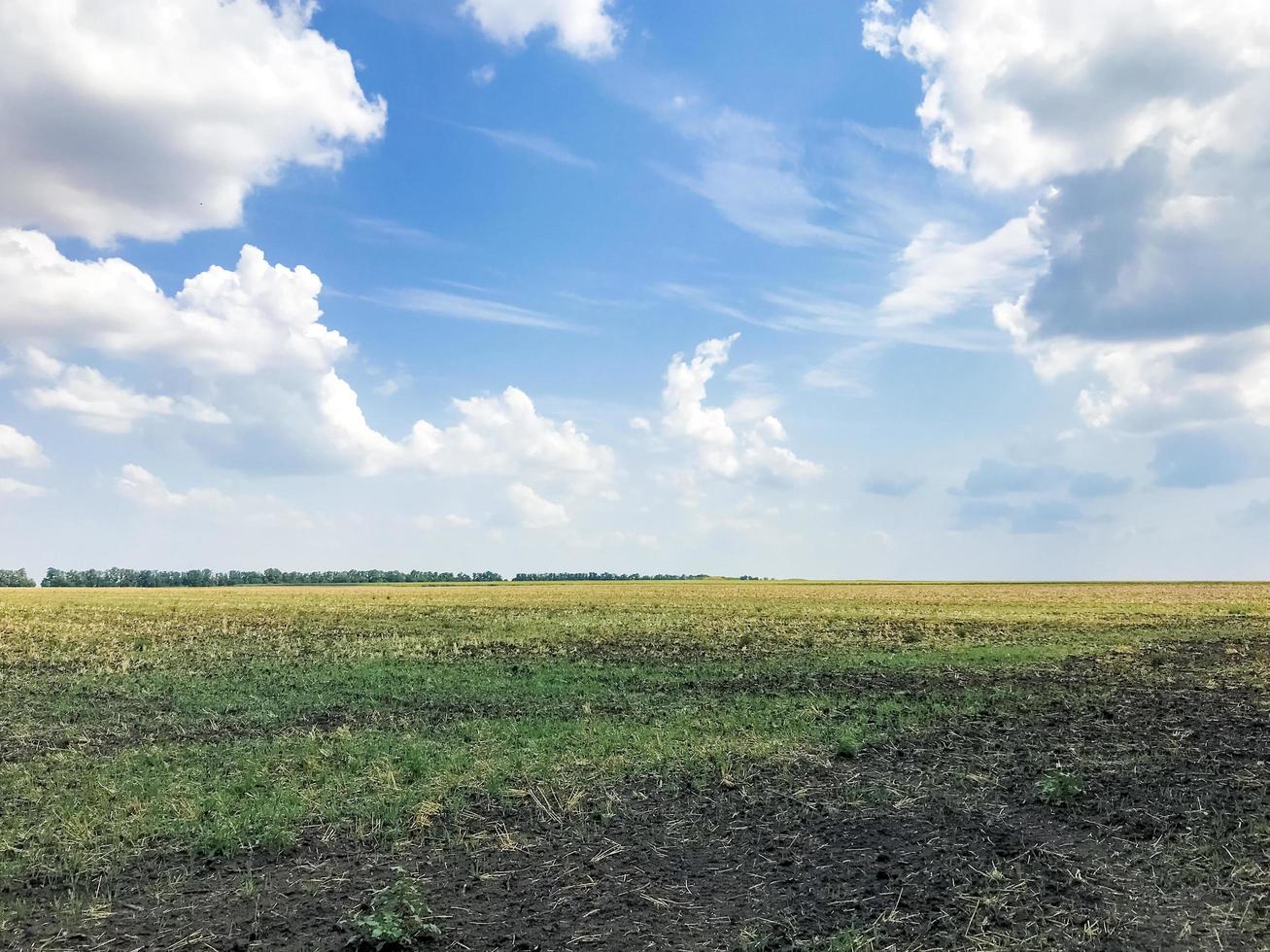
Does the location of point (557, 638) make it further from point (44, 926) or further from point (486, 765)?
point (44, 926)

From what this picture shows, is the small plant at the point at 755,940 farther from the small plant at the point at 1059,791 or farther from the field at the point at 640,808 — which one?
the small plant at the point at 1059,791

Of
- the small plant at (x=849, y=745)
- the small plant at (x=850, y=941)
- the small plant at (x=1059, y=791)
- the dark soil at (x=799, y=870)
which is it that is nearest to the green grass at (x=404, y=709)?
the small plant at (x=849, y=745)

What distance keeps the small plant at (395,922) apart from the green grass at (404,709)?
7.08 ft

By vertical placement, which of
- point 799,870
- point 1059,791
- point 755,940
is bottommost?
point 755,940

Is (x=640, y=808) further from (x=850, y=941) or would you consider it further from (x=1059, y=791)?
(x=1059, y=791)

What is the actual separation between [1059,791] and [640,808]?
→ 4868 millimetres

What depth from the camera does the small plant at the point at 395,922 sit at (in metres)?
6.50

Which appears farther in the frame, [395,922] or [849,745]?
[849,745]

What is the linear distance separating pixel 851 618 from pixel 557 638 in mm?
13986

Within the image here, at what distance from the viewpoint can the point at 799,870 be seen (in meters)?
7.88

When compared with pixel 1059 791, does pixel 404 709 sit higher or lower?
lower

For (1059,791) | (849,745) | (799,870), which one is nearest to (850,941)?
(799,870)

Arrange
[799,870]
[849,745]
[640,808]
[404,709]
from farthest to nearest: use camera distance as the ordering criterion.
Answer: [404,709] < [849,745] < [640,808] < [799,870]

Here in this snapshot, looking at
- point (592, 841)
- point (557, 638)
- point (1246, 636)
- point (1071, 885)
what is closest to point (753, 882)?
point (592, 841)
